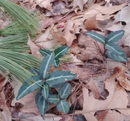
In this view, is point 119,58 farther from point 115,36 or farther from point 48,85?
point 48,85

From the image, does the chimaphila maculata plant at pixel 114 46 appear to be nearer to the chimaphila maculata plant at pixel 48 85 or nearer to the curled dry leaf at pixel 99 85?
the curled dry leaf at pixel 99 85

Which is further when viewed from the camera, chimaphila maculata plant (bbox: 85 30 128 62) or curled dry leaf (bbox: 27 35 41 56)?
curled dry leaf (bbox: 27 35 41 56)

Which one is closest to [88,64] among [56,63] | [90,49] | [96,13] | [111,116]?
[90,49]

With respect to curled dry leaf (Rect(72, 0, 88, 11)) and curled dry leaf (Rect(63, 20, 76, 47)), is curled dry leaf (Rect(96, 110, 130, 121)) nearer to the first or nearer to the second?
curled dry leaf (Rect(63, 20, 76, 47))

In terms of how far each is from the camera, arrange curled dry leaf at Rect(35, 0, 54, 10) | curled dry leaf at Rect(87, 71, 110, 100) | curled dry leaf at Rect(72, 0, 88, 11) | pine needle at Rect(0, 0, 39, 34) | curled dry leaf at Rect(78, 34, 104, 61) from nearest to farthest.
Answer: curled dry leaf at Rect(87, 71, 110, 100)
curled dry leaf at Rect(78, 34, 104, 61)
pine needle at Rect(0, 0, 39, 34)
curled dry leaf at Rect(72, 0, 88, 11)
curled dry leaf at Rect(35, 0, 54, 10)

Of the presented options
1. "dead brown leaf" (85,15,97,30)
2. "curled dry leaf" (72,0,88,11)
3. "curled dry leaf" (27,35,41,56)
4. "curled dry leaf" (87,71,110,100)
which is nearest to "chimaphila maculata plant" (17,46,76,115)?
"curled dry leaf" (87,71,110,100)

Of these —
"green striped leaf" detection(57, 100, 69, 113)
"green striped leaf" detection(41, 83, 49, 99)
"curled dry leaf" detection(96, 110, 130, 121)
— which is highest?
"green striped leaf" detection(41, 83, 49, 99)
